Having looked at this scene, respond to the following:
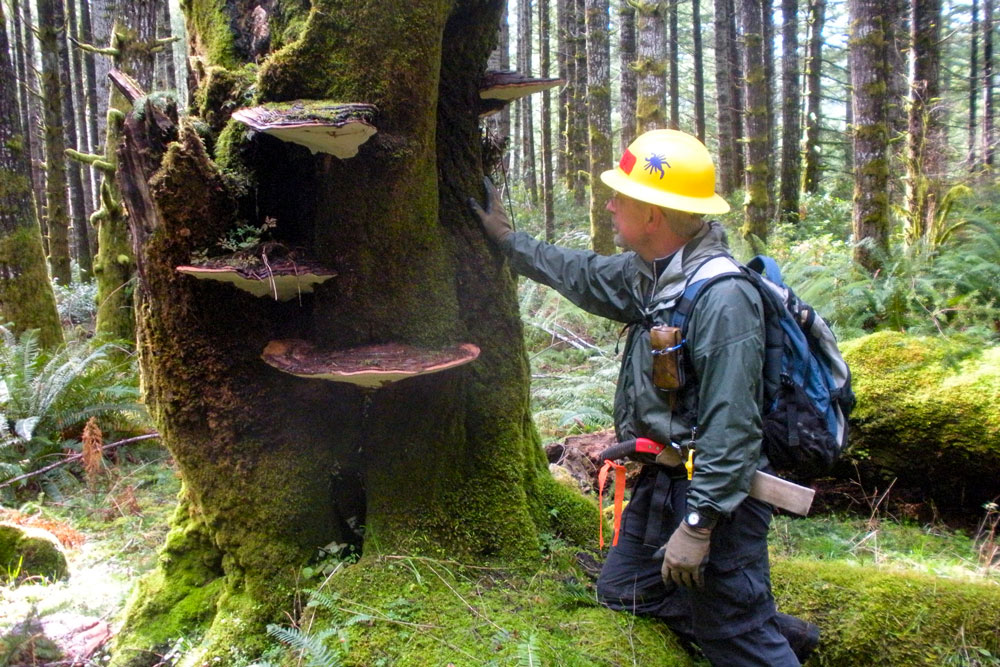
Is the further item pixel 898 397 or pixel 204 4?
pixel 898 397

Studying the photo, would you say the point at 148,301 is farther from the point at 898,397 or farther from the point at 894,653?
the point at 898,397

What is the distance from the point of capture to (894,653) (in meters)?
3.60

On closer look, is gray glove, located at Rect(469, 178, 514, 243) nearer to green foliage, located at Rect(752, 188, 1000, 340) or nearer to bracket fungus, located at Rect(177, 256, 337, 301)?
bracket fungus, located at Rect(177, 256, 337, 301)

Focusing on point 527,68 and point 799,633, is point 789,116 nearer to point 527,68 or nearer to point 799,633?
point 527,68

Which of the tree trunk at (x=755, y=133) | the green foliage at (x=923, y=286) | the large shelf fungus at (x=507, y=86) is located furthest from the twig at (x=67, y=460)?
the tree trunk at (x=755, y=133)

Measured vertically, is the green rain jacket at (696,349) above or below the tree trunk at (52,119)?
below

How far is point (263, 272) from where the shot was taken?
2957 mm

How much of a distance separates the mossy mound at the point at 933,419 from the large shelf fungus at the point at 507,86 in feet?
13.8

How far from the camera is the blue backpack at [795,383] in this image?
9.80 feet

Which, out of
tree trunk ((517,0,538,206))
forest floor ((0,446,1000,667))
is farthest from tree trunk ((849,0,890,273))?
tree trunk ((517,0,538,206))

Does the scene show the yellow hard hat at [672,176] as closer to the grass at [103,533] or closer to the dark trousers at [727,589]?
the dark trousers at [727,589]

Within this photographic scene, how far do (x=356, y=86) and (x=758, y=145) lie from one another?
1373 centimetres

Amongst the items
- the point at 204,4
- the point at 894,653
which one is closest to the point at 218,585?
the point at 204,4

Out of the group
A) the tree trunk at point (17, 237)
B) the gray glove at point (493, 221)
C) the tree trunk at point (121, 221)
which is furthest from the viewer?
the tree trunk at point (121, 221)
